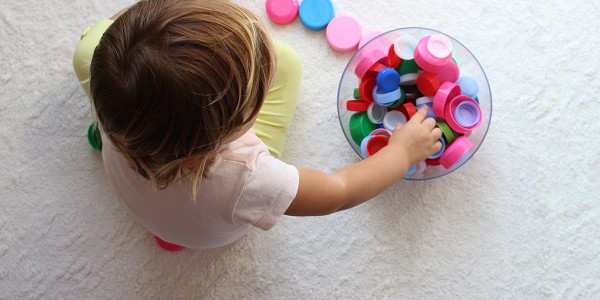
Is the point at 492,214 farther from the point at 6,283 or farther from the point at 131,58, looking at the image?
the point at 6,283

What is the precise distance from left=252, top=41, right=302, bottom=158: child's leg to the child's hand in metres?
0.17

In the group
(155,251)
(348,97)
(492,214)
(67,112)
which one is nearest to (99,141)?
(67,112)

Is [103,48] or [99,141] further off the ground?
[103,48]

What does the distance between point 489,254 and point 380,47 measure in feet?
1.31

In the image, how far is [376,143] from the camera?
80 centimetres

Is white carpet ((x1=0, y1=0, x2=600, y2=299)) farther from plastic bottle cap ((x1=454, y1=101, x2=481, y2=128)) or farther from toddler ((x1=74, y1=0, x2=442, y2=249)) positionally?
toddler ((x1=74, y1=0, x2=442, y2=249))

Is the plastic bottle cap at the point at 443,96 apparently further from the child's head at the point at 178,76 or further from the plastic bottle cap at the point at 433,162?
the child's head at the point at 178,76

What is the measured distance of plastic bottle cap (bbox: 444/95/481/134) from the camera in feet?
2.51

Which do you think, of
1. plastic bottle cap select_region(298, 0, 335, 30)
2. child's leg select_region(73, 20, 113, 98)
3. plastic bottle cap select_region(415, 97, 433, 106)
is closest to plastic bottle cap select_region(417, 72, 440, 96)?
plastic bottle cap select_region(415, 97, 433, 106)

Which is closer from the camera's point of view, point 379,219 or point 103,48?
point 103,48

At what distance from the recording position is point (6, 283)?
0.86m

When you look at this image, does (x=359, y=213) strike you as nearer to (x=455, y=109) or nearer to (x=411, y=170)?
(x=411, y=170)

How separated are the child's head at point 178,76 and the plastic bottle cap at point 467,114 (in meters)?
0.39

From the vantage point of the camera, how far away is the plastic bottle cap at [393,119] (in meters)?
0.81
